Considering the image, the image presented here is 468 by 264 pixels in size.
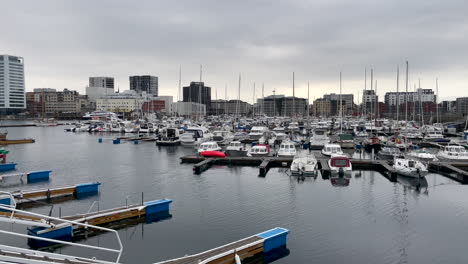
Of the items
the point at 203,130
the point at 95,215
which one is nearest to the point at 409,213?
the point at 95,215

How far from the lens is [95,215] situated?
23688 millimetres

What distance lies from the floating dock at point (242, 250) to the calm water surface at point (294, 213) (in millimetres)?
1222

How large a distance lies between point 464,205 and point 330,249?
1649cm

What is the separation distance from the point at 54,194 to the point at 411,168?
35599 mm

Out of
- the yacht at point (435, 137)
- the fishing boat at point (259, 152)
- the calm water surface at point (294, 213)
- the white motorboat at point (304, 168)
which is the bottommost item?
the calm water surface at point (294, 213)

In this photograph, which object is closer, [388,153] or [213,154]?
[388,153]

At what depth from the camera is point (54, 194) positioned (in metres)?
31.7

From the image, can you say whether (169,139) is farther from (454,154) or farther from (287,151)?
(454,154)

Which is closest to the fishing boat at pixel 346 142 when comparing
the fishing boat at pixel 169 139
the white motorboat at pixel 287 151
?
the white motorboat at pixel 287 151

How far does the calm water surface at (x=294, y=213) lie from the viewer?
2059cm

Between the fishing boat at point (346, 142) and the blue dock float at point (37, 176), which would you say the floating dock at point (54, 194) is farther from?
the fishing boat at point (346, 142)

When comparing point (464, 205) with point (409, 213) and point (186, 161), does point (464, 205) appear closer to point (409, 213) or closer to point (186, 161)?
point (409, 213)

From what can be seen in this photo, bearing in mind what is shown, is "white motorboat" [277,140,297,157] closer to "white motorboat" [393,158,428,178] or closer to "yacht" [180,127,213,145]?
"white motorboat" [393,158,428,178]

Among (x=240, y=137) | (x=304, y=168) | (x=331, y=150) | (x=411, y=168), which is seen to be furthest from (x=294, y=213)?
(x=240, y=137)
